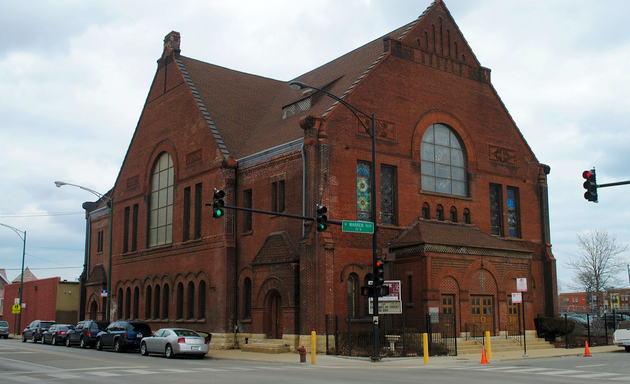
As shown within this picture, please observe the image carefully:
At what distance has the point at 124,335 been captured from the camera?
1276 inches

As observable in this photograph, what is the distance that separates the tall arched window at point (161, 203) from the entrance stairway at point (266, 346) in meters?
11.4

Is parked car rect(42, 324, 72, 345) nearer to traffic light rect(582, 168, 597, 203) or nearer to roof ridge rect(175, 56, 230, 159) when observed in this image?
roof ridge rect(175, 56, 230, 159)

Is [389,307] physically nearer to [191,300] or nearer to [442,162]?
[442,162]

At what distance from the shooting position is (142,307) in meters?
43.3

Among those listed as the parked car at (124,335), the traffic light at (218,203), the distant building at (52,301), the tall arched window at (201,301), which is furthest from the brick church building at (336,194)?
the distant building at (52,301)

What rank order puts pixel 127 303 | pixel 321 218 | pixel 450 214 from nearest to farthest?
pixel 321 218
pixel 450 214
pixel 127 303

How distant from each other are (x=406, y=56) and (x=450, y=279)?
40.5 feet

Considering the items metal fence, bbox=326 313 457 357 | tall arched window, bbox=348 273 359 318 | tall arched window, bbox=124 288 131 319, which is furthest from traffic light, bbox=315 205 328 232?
tall arched window, bbox=124 288 131 319

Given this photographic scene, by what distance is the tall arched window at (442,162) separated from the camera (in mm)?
35531

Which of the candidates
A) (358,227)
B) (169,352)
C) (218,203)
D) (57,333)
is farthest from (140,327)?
(358,227)

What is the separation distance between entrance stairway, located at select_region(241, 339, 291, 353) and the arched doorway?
59 centimetres

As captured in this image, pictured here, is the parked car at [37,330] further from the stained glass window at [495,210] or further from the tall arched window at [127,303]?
the stained glass window at [495,210]

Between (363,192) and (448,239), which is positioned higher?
(363,192)

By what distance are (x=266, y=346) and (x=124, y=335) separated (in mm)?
7244
